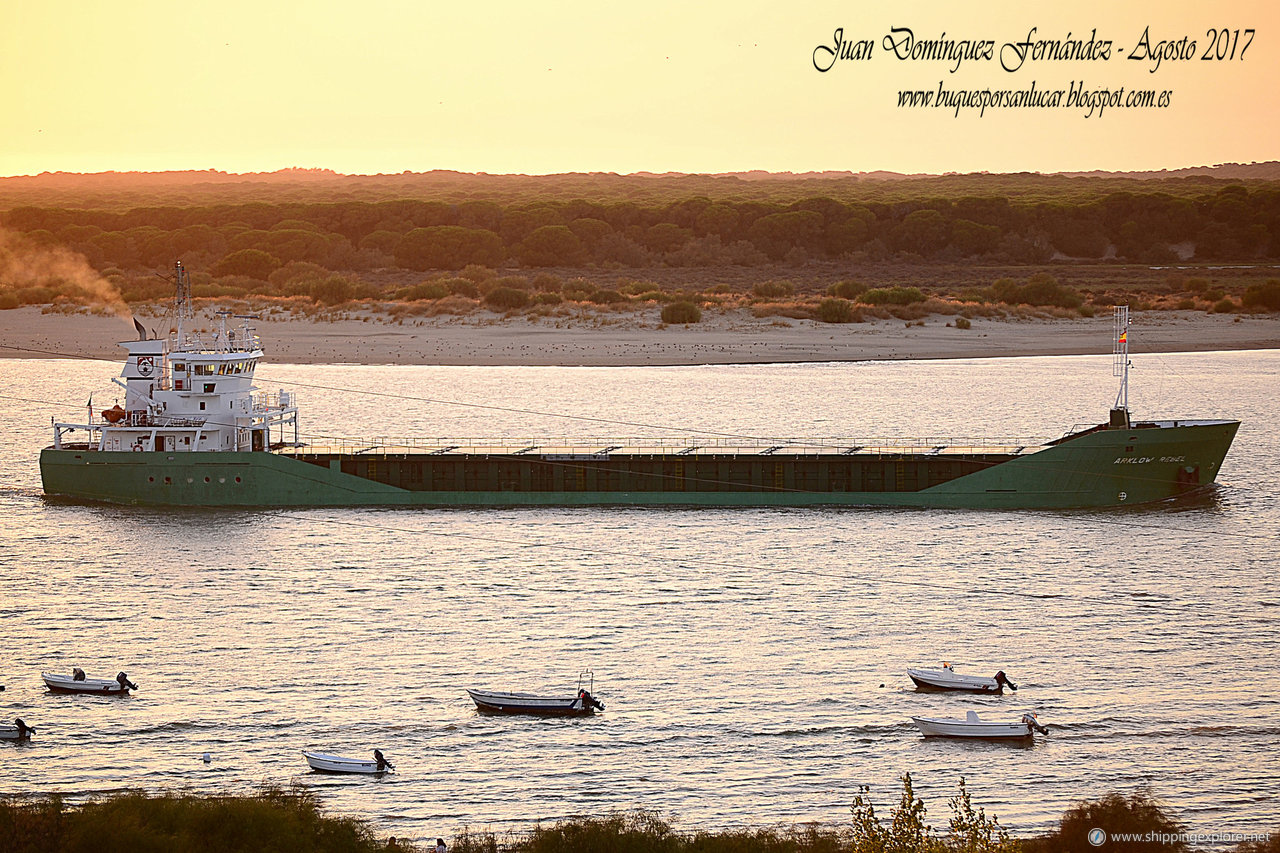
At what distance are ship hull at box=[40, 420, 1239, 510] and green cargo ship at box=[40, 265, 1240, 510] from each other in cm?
5

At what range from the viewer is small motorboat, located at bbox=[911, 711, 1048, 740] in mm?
31766

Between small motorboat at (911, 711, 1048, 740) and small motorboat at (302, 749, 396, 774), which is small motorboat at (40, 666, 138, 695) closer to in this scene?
small motorboat at (302, 749, 396, 774)

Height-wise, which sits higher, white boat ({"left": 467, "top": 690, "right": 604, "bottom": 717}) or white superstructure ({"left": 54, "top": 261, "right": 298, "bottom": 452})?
white superstructure ({"left": 54, "top": 261, "right": 298, "bottom": 452})

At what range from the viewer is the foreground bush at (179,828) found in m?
24.0

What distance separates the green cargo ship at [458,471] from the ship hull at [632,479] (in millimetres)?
51

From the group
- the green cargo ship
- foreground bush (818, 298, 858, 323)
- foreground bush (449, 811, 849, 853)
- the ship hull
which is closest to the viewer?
foreground bush (449, 811, 849, 853)

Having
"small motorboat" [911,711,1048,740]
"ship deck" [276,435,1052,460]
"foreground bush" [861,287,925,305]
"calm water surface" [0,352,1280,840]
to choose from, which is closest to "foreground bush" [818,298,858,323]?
"foreground bush" [861,287,925,305]

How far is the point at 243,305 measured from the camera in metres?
147

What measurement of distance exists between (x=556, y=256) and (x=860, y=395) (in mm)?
98798

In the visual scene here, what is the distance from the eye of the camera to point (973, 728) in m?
31.8

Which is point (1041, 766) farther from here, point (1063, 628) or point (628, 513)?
point (628, 513)

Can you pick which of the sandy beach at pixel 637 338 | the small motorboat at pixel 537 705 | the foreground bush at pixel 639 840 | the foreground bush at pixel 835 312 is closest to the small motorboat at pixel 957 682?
the small motorboat at pixel 537 705

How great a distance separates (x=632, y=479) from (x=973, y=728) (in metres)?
29.8

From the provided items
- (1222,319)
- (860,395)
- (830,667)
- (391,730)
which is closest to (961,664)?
(830,667)
